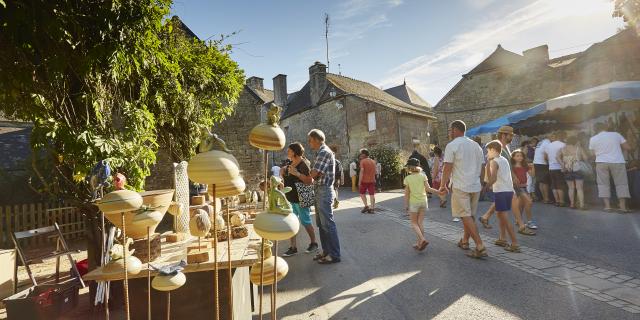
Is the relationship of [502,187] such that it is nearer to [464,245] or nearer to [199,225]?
[464,245]

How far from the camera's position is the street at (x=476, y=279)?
3.10 meters

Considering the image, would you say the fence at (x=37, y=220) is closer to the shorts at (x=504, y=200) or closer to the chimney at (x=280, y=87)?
the shorts at (x=504, y=200)

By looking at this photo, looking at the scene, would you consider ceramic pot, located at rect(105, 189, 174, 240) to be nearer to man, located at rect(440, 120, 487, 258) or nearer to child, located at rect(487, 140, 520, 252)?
man, located at rect(440, 120, 487, 258)

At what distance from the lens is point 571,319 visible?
9.18ft

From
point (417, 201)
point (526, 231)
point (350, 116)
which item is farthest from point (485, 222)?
point (350, 116)

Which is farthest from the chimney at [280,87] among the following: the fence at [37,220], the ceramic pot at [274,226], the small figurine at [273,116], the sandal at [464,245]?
the ceramic pot at [274,226]

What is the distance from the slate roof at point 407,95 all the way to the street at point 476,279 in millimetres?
28702

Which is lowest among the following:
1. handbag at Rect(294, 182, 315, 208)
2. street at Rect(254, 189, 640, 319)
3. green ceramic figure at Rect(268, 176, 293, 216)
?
street at Rect(254, 189, 640, 319)

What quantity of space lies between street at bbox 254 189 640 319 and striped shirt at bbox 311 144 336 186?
129 cm

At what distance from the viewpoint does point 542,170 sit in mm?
8492

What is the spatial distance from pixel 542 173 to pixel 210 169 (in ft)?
32.1

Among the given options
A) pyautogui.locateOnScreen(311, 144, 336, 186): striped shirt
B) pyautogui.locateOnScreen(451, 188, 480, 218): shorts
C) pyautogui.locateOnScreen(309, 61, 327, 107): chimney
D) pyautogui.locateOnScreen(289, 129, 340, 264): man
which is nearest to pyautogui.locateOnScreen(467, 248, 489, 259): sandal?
pyautogui.locateOnScreen(451, 188, 480, 218): shorts

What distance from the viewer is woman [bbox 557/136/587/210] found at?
7311 mm

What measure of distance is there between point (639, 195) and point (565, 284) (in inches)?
223
